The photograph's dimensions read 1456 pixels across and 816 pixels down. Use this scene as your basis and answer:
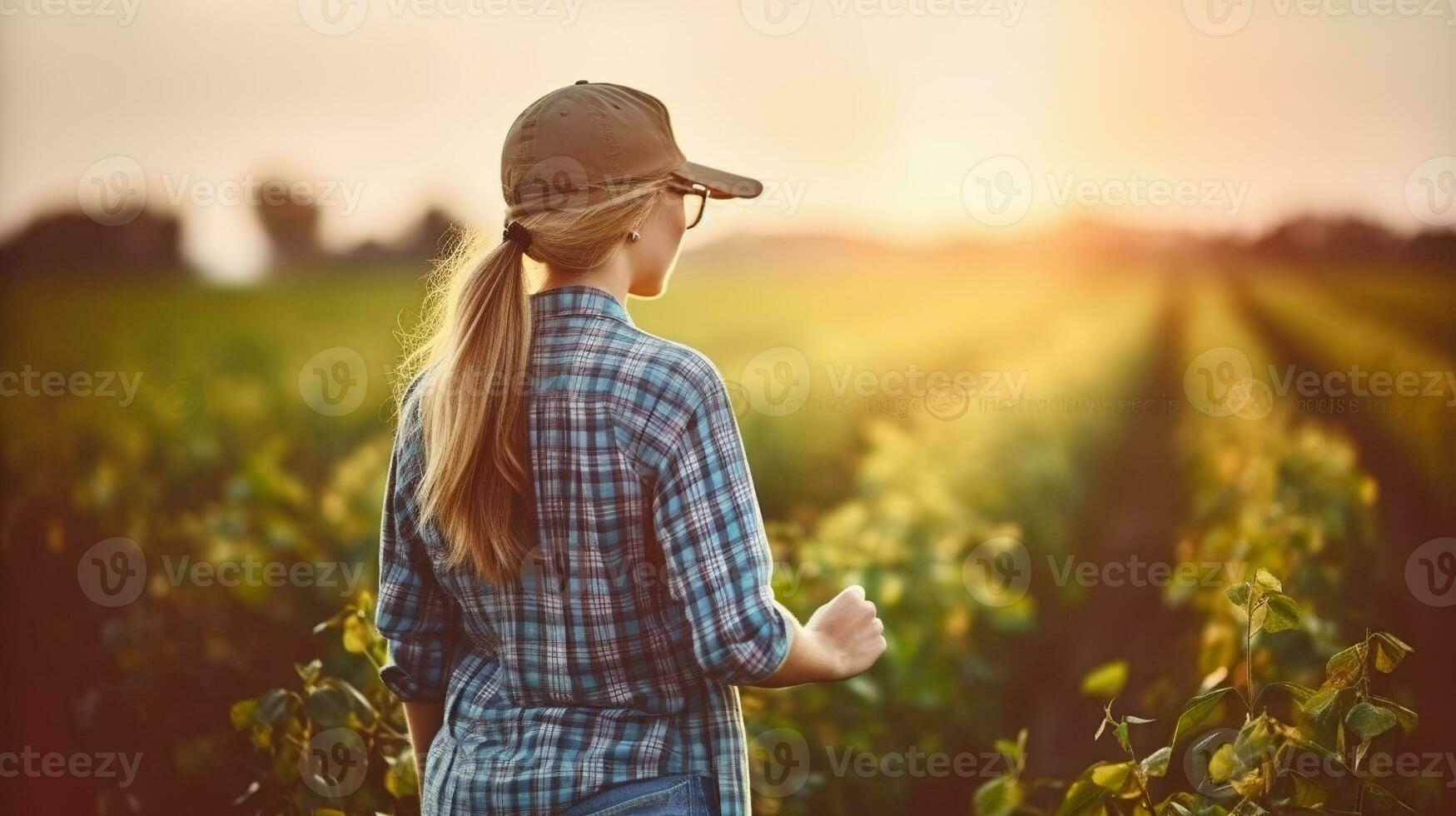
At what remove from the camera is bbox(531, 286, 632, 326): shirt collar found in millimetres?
1315

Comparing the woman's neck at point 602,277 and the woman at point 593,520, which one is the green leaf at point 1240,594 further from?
the woman's neck at point 602,277

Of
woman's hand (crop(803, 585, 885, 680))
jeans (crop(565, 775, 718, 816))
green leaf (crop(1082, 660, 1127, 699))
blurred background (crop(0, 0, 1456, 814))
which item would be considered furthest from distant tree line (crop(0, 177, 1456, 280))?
jeans (crop(565, 775, 718, 816))

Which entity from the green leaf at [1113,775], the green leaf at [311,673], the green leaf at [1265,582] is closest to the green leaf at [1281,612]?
the green leaf at [1265,582]

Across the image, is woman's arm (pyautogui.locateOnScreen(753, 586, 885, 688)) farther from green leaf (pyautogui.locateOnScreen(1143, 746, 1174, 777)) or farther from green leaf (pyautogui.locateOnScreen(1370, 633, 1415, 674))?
green leaf (pyautogui.locateOnScreen(1370, 633, 1415, 674))

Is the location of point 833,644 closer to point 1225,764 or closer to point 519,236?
point 519,236

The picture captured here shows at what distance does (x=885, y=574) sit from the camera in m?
2.38

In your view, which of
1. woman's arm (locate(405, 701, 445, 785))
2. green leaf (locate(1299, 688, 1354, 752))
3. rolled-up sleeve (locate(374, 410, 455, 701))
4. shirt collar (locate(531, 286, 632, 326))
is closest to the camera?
shirt collar (locate(531, 286, 632, 326))

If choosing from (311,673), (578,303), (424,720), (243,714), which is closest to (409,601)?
(424,720)

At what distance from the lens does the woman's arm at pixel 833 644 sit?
125cm

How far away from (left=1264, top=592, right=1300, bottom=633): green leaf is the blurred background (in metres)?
0.68

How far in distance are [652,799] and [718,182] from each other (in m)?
0.71

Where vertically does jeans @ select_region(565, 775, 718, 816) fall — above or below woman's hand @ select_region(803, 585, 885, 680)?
below

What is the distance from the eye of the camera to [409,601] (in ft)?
4.80

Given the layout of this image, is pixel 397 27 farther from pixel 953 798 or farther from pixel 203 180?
pixel 953 798
